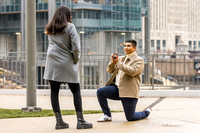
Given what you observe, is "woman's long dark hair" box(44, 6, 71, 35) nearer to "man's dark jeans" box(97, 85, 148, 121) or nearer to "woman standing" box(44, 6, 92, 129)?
"woman standing" box(44, 6, 92, 129)

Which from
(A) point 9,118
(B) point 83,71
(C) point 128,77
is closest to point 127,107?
(C) point 128,77

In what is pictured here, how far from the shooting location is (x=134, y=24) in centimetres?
6056

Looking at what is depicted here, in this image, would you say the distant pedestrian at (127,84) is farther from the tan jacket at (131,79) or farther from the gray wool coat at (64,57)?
the gray wool coat at (64,57)

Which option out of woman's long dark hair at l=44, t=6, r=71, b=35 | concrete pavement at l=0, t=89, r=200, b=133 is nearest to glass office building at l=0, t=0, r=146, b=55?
concrete pavement at l=0, t=89, r=200, b=133

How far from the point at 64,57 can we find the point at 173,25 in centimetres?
17669

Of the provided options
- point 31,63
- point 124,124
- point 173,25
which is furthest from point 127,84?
point 173,25

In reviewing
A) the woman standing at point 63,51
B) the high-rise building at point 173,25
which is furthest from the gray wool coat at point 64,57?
the high-rise building at point 173,25

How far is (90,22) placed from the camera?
5778cm

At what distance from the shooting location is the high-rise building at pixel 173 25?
173 metres

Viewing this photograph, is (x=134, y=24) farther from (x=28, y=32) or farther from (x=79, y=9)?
(x=28, y=32)

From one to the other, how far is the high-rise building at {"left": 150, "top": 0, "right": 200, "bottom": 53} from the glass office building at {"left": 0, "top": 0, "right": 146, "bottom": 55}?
4231 inches

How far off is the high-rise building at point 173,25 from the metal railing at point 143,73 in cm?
15404

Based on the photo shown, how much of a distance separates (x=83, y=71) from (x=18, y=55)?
2298 millimetres

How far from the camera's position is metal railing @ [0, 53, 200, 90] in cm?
1291
